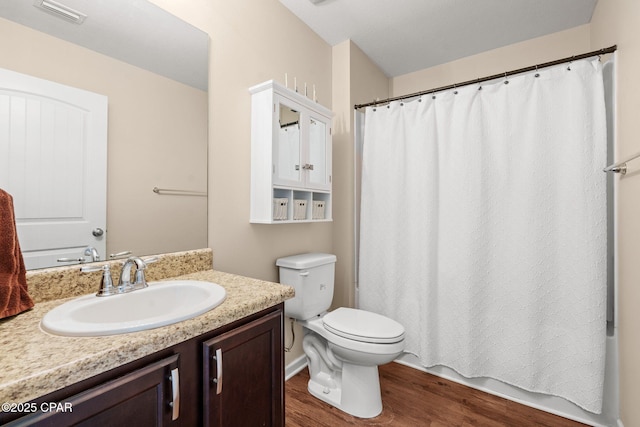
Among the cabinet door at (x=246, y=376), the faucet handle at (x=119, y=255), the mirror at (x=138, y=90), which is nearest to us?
the cabinet door at (x=246, y=376)

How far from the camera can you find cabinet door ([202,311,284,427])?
820 millimetres

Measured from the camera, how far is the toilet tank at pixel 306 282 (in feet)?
5.66

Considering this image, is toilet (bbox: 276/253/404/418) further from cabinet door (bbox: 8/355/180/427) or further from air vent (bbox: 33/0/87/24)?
air vent (bbox: 33/0/87/24)

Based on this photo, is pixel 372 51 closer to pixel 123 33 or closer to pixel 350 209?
pixel 350 209

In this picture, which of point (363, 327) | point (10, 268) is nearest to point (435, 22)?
point (363, 327)

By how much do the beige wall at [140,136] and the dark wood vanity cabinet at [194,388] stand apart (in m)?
0.59

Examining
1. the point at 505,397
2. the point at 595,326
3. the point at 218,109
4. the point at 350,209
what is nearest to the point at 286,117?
the point at 218,109

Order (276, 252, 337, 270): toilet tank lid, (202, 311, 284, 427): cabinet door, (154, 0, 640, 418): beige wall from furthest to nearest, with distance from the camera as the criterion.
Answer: (276, 252, 337, 270): toilet tank lid < (154, 0, 640, 418): beige wall < (202, 311, 284, 427): cabinet door

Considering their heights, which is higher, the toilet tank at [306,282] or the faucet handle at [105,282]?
the faucet handle at [105,282]

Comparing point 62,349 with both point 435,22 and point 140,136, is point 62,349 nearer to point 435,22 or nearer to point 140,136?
point 140,136

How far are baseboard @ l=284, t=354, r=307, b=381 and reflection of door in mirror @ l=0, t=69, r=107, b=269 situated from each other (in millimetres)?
1350

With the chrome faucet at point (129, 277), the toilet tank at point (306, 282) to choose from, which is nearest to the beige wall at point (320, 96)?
the toilet tank at point (306, 282)

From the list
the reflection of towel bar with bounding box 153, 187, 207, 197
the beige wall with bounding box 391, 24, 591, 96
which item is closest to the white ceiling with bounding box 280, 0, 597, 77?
the beige wall with bounding box 391, 24, 591, 96

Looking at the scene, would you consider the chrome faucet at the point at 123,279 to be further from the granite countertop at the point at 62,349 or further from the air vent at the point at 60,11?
the air vent at the point at 60,11
